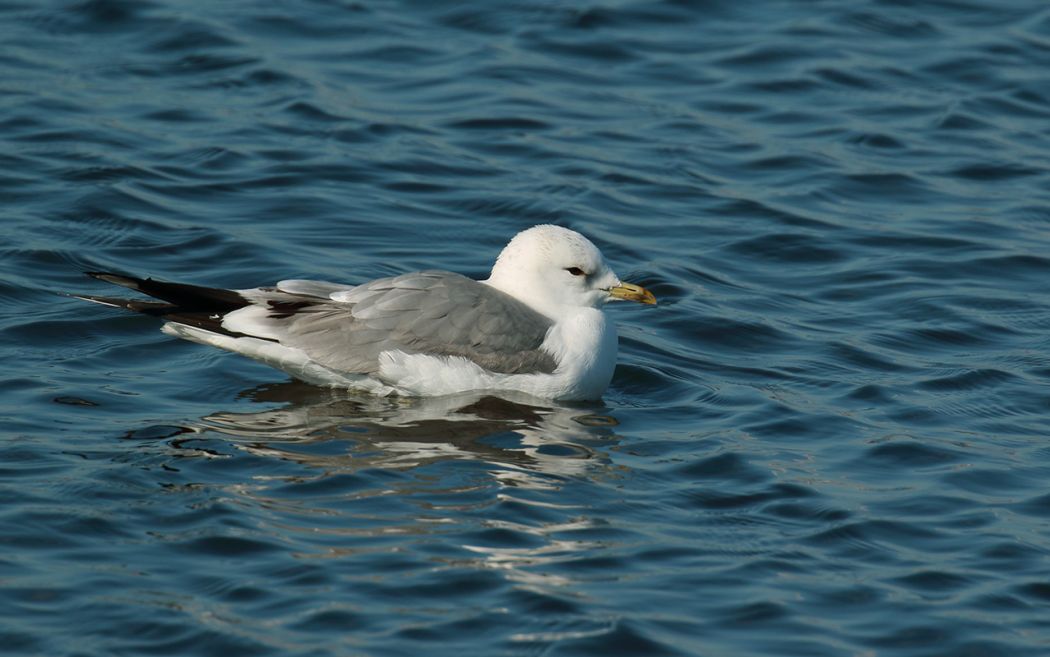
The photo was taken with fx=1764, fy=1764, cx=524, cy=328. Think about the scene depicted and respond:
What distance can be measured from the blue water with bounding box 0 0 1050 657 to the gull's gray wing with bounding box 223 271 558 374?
279 mm

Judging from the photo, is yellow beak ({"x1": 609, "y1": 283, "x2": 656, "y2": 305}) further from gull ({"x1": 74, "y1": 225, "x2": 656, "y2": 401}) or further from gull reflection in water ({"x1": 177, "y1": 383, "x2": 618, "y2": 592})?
gull reflection in water ({"x1": 177, "y1": 383, "x2": 618, "y2": 592})

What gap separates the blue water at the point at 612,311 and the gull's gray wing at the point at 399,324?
0.92ft

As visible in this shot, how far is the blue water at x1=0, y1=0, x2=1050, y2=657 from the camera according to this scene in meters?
7.07

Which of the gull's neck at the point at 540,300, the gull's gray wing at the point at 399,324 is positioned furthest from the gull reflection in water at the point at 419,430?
the gull's neck at the point at 540,300

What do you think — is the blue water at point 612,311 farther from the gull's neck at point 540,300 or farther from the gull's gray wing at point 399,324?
the gull's neck at point 540,300

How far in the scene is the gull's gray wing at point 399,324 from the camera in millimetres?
9281

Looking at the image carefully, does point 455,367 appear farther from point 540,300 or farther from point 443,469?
point 443,469

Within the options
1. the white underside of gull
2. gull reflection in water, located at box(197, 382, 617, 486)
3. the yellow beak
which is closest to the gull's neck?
the white underside of gull

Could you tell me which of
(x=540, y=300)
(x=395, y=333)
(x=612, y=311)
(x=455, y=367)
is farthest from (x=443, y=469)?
(x=612, y=311)

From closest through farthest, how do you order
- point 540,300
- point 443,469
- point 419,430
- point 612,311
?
1. point 443,469
2. point 419,430
3. point 540,300
4. point 612,311

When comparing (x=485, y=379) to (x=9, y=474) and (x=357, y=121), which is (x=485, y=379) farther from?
(x=357, y=121)

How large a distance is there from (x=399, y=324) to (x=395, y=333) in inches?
2.1

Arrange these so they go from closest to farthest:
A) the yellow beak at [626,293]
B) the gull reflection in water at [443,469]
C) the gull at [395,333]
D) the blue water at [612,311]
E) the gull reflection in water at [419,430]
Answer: the blue water at [612,311] → the gull reflection in water at [443,469] → the gull reflection in water at [419,430] → the gull at [395,333] → the yellow beak at [626,293]

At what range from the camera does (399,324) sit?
9312 millimetres
